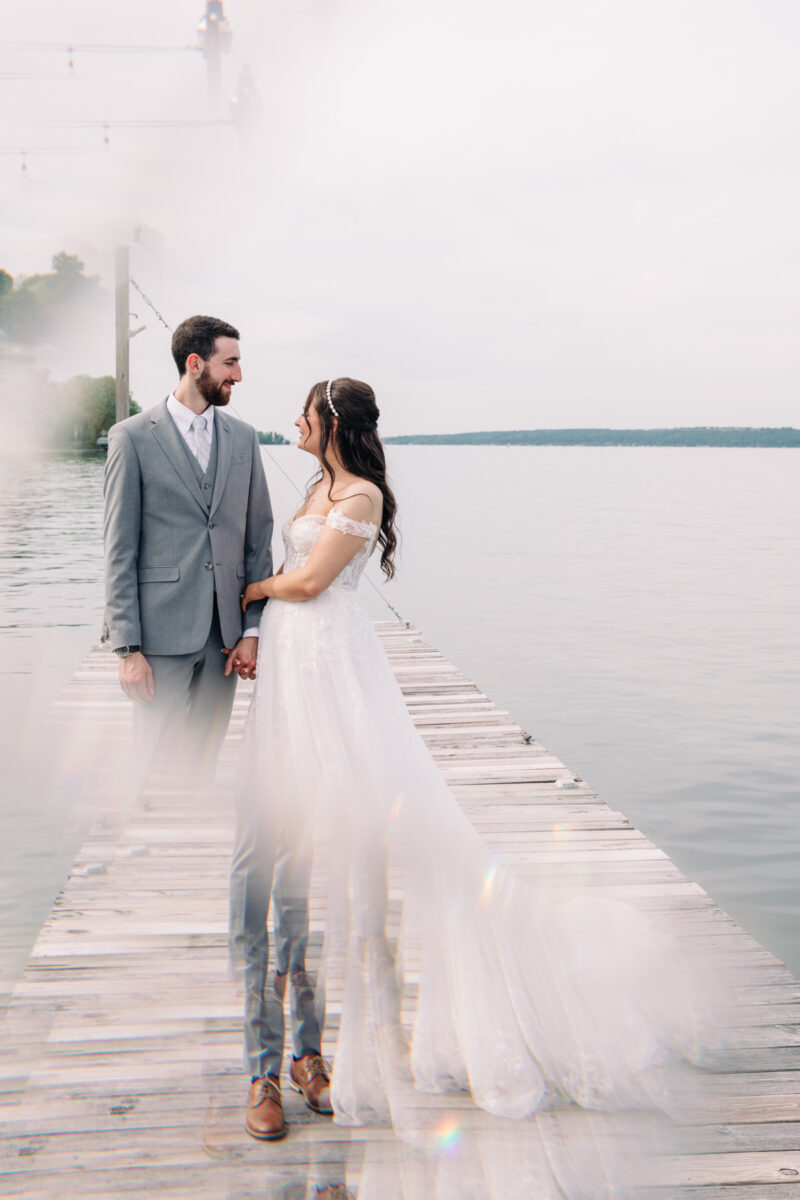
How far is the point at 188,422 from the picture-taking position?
401 cm

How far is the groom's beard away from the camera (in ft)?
12.5

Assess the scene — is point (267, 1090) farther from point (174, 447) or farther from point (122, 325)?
point (122, 325)

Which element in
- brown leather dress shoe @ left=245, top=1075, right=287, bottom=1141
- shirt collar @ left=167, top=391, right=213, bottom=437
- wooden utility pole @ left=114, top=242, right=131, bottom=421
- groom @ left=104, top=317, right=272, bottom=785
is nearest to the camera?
brown leather dress shoe @ left=245, top=1075, right=287, bottom=1141

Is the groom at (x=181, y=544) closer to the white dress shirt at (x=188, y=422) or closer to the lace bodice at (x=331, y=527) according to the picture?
the white dress shirt at (x=188, y=422)

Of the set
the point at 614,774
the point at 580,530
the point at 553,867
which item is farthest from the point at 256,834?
the point at 580,530

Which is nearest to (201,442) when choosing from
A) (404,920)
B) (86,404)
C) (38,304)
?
(404,920)

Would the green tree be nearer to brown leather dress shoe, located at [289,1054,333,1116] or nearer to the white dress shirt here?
the white dress shirt

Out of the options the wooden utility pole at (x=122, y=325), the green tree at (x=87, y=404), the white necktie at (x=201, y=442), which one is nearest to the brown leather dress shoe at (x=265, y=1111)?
the white necktie at (x=201, y=442)

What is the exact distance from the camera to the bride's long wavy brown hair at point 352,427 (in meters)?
3.20

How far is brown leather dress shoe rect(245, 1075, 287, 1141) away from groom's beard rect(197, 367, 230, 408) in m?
2.33

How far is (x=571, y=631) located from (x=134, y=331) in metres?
11.5

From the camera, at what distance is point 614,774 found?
1109cm

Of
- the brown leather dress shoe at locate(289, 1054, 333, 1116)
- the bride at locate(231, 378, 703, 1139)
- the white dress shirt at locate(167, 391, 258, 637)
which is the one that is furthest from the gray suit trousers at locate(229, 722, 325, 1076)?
A: the white dress shirt at locate(167, 391, 258, 637)

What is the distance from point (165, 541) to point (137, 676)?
53 cm
